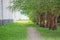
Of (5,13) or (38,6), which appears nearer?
(38,6)

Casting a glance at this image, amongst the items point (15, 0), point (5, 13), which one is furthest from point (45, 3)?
point (5, 13)

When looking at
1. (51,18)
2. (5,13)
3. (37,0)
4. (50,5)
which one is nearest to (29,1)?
(37,0)

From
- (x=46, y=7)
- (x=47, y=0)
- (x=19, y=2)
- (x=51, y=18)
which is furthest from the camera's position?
(x=51, y=18)

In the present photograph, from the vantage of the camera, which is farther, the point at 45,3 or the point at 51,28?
the point at 51,28

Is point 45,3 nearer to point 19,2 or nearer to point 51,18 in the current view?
point 19,2

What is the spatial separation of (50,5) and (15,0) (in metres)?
3.41

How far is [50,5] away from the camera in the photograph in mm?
14336

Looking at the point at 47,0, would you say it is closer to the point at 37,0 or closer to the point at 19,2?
the point at 37,0

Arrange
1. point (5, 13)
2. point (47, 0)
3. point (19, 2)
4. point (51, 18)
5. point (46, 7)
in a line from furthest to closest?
point (5, 13) < point (51, 18) < point (19, 2) < point (46, 7) < point (47, 0)

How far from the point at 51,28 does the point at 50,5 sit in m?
10.8

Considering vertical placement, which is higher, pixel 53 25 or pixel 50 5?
pixel 50 5

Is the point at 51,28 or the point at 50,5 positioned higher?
the point at 50,5

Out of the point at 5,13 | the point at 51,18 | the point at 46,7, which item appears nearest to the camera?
the point at 46,7

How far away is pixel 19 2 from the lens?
1612cm
